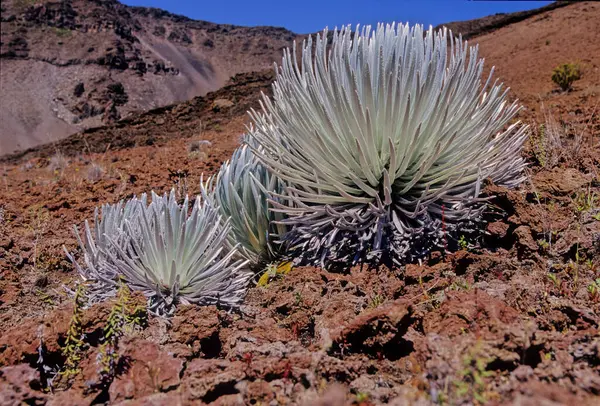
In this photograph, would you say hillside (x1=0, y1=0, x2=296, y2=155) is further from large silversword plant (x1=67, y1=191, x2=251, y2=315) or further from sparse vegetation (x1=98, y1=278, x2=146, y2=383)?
sparse vegetation (x1=98, y1=278, x2=146, y2=383)

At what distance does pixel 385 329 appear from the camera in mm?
1138

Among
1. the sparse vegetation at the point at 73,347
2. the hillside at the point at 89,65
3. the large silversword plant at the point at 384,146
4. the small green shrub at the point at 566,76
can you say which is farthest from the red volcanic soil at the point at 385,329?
the hillside at the point at 89,65

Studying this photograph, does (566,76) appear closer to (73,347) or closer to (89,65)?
(73,347)

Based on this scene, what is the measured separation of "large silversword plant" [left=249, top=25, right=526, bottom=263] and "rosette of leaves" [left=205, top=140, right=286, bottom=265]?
0.12 m

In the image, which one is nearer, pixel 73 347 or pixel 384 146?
pixel 73 347

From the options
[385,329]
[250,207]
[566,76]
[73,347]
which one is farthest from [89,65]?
[385,329]

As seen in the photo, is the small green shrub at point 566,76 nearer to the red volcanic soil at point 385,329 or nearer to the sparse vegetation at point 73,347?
the red volcanic soil at point 385,329

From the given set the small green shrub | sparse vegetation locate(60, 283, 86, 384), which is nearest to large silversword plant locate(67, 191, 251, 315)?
sparse vegetation locate(60, 283, 86, 384)

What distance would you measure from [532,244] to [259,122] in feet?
3.70

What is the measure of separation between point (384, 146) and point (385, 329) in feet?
2.52

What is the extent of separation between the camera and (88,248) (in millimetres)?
1753

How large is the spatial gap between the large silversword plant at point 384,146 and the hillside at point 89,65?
29149 mm

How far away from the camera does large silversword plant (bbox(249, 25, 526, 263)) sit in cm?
161

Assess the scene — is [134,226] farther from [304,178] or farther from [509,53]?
[509,53]
